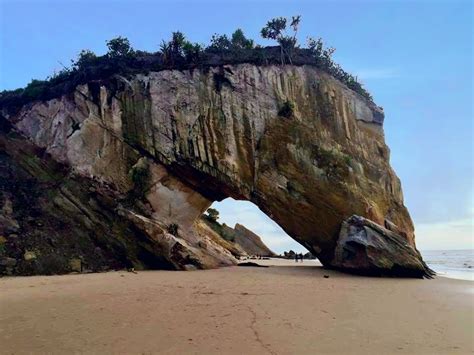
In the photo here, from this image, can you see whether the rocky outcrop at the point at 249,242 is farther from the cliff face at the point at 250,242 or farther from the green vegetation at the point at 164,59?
the green vegetation at the point at 164,59

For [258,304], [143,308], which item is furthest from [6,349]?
[258,304]

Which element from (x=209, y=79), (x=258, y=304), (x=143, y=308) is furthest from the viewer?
(x=209, y=79)

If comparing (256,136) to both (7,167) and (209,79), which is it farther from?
(7,167)

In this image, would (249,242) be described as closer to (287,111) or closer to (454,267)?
(454,267)

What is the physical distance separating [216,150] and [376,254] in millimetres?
8596

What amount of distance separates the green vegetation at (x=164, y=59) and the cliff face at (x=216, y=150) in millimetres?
612

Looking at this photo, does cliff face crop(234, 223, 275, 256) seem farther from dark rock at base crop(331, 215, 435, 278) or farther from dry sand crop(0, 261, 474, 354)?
dry sand crop(0, 261, 474, 354)

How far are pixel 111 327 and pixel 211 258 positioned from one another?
1187 cm

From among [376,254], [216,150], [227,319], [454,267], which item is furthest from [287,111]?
[454,267]

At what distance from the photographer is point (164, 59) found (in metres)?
20.8

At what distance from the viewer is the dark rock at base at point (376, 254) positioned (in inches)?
642

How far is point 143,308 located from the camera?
796 centimetres

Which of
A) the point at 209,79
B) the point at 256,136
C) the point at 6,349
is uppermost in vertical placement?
the point at 209,79

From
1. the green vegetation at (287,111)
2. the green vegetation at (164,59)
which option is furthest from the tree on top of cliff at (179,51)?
the green vegetation at (287,111)
